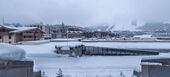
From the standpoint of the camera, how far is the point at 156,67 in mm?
3779

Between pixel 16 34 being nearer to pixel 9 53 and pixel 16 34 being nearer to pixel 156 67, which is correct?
pixel 9 53

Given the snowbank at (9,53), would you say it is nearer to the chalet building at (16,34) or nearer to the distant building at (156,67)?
the distant building at (156,67)

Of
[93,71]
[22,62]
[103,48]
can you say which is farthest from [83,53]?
[22,62]

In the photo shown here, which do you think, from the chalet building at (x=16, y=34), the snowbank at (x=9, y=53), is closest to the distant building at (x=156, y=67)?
the snowbank at (x=9, y=53)

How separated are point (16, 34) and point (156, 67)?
1386 centimetres

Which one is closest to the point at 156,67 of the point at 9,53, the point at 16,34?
the point at 9,53

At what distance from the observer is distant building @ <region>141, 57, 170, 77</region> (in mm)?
3783

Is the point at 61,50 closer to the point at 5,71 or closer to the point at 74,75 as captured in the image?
the point at 74,75

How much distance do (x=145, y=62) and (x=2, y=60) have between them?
1.69m

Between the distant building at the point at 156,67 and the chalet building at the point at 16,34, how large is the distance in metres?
12.1

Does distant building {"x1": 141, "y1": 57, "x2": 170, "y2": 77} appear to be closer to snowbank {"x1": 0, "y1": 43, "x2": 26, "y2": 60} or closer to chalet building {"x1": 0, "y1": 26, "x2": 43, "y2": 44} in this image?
snowbank {"x1": 0, "y1": 43, "x2": 26, "y2": 60}

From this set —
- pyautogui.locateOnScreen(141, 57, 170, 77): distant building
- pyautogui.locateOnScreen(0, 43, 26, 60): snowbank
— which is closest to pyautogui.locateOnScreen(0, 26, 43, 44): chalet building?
pyautogui.locateOnScreen(0, 43, 26, 60): snowbank

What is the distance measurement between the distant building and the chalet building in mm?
12146

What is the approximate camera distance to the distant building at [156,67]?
3783 mm
